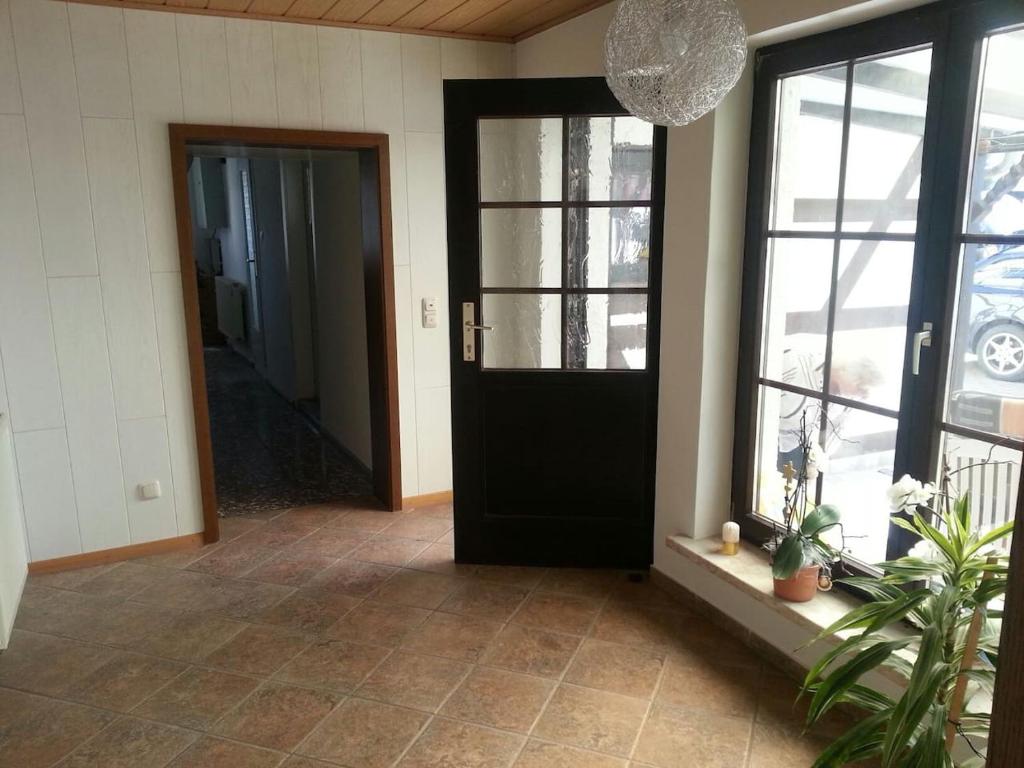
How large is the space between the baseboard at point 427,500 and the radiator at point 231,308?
4.70 metres

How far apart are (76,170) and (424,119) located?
1.61 m

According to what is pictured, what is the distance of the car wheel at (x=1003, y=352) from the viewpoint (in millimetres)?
2098

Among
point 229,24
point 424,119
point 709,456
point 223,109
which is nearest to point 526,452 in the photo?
point 709,456

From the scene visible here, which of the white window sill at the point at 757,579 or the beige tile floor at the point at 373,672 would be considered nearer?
the beige tile floor at the point at 373,672

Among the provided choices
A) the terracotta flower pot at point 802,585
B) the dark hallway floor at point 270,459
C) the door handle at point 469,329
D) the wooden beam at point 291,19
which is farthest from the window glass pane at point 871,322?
the dark hallway floor at point 270,459

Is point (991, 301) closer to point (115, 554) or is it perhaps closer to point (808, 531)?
point (808, 531)

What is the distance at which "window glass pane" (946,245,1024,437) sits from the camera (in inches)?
82.7

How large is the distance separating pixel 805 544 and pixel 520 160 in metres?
1.86

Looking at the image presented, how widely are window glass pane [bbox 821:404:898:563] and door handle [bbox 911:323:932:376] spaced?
203mm

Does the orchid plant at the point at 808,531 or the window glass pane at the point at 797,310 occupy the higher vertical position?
the window glass pane at the point at 797,310

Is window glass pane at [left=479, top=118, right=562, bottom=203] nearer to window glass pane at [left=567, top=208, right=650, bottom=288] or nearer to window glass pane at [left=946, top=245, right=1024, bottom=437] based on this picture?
window glass pane at [left=567, top=208, right=650, bottom=288]

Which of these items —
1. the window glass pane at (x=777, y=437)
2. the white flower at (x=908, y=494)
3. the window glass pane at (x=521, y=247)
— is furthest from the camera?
the window glass pane at (x=521, y=247)

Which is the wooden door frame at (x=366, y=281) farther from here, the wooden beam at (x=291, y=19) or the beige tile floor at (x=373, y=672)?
the beige tile floor at (x=373, y=672)

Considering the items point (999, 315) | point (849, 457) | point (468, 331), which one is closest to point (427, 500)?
point (468, 331)
